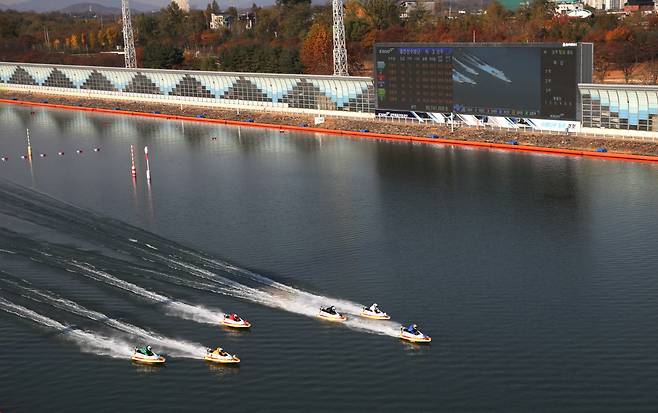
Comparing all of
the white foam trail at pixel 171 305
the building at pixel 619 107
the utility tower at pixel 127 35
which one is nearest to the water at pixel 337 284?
the white foam trail at pixel 171 305

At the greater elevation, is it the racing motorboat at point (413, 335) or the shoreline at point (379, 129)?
the shoreline at point (379, 129)

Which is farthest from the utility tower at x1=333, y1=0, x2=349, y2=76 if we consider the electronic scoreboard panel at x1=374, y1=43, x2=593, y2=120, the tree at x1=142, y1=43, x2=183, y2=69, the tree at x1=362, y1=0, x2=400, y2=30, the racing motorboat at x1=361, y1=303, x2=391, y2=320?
the racing motorboat at x1=361, y1=303, x2=391, y2=320

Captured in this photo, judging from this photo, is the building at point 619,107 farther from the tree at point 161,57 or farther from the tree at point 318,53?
the tree at point 161,57

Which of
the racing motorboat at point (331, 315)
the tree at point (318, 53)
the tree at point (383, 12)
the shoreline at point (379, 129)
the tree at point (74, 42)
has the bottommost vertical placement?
the racing motorboat at point (331, 315)

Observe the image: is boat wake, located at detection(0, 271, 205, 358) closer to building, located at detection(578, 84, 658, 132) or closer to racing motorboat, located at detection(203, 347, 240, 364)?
racing motorboat, located at detection(203, 347, 240, 364)

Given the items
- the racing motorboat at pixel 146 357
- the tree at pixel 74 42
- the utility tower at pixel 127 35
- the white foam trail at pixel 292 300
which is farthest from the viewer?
the tree at pixel 74 42

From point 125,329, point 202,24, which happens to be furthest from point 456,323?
point 202,24
